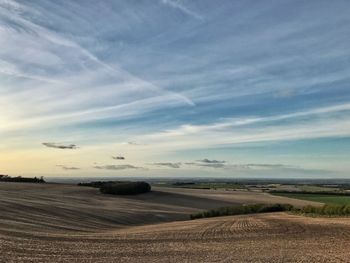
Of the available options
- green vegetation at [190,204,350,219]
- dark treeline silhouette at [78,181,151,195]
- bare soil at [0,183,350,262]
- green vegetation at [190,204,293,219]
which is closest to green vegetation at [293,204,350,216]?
green vegetation at [190,204,350,219]

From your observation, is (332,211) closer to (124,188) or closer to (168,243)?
(168,243)

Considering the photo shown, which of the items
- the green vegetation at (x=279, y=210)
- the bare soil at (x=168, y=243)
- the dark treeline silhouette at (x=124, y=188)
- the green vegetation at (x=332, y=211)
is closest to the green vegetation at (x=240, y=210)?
the green vegetation at (x=279, y=210)

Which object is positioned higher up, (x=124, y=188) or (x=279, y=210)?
(x=124, y=188)

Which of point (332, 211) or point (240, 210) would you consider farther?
point (240, 210)

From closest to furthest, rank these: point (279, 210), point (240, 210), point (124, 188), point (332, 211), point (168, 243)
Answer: point (168, 243) < point (332, 211) < point (240, 210) < point (279, 210) < point (124, 188)

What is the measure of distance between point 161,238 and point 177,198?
201ft

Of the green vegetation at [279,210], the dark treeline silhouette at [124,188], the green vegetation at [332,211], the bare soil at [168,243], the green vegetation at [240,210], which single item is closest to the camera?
the bare soil at [168,243]

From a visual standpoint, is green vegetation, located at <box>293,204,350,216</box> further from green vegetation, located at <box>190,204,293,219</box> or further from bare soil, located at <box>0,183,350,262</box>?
bare soil, located at <box>0,183,350,262</box>

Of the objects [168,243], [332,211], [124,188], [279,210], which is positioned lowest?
[168,243]

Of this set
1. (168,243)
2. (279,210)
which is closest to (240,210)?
(279,210)

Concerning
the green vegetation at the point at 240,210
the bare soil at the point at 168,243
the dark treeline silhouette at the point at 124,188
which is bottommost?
the bare soil at the point at 168,243

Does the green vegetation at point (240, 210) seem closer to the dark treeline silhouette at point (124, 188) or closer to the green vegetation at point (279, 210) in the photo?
the green vegetation at point (279, 210)

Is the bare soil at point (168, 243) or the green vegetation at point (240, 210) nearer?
the bare soil at point (168, 243)

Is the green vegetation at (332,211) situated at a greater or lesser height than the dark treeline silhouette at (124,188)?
lesser
